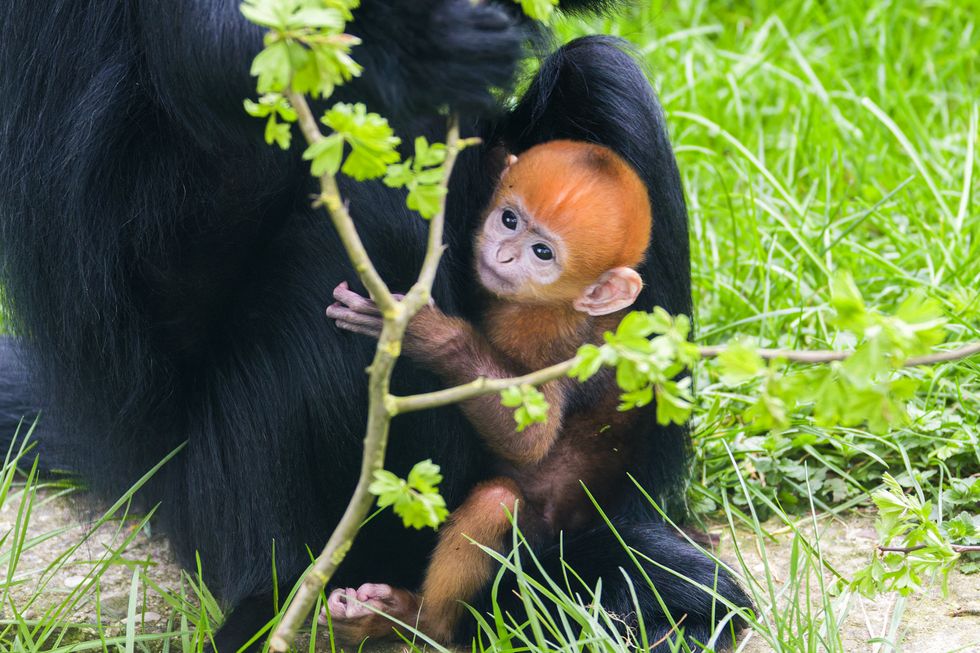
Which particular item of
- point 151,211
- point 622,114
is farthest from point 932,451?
point 151,211

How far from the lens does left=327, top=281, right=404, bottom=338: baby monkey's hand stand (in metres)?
2.21

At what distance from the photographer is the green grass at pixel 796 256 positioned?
238 cm

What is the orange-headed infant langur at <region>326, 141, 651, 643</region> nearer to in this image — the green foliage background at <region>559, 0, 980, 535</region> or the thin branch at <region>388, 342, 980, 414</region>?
the green foliage background at <region>559, 0, 980, 535</region>

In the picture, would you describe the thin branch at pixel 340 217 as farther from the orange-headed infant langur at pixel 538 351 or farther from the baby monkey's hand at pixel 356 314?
the orange-headed infant langur at pixel 538 351

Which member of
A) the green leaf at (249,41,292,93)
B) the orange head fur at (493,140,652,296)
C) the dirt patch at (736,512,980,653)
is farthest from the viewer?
the orange head fur at (493,140,652,296)

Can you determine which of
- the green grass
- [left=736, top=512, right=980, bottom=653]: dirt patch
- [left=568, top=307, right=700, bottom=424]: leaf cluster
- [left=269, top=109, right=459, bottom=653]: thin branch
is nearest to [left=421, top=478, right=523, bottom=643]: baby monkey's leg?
the green grass

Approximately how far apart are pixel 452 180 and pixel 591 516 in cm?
78

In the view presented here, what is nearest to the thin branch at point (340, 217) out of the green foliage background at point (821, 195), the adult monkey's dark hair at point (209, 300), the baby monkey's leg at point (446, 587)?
the adult monkey's dark hair at point (209, 300)

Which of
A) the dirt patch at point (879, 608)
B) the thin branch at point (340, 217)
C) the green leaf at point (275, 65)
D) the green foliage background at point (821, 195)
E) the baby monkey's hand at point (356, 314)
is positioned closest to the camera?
the green leaf at point (275, 65)

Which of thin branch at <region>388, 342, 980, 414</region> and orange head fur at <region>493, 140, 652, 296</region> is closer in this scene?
thin branch at <region>388, 342, 980, 414</region>

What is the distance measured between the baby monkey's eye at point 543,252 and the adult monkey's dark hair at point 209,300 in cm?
16

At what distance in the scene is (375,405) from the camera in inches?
63.8

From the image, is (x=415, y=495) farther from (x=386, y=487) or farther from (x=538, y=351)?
Result: (x=538, y=351)

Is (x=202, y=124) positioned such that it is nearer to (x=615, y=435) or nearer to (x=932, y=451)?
(x=615, y=435)
